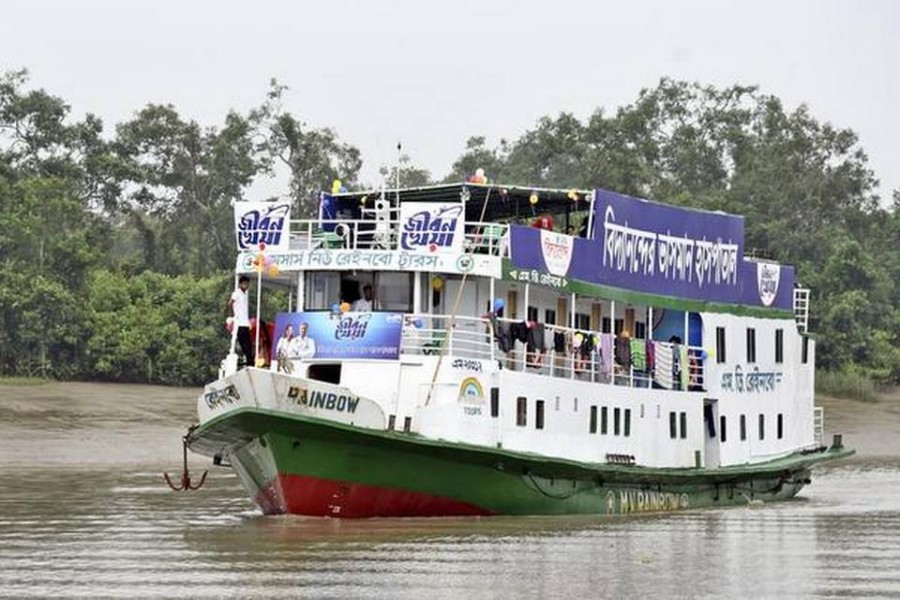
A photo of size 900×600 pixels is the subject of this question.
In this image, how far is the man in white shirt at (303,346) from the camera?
26438 mm

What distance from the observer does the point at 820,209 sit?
259ft

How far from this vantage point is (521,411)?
26891 mm

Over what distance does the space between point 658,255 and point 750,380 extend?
3.85 metres

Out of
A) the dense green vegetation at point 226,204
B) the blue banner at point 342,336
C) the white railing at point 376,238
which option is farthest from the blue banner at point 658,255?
the dense green vegetation at point 226,204

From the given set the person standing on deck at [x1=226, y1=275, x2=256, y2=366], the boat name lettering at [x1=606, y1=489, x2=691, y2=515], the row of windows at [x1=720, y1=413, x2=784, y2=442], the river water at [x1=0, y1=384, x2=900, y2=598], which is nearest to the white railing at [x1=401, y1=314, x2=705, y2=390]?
the row of windows at [x1=720, y1=413, x2=784, y2=442]

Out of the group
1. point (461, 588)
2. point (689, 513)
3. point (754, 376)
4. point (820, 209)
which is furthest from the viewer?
point (820, 209)

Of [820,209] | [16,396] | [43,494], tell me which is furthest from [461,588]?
[820,209]

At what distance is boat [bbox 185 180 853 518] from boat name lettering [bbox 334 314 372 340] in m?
0.03

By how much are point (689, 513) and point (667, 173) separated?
54316mm

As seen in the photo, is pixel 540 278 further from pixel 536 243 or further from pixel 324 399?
pixel 324 399

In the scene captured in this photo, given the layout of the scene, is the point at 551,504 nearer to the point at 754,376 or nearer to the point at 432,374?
the point at 432,374

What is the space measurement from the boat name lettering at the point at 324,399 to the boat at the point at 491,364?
3 centimetres

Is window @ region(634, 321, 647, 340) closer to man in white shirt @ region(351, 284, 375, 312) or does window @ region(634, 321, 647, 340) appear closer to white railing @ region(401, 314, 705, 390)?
white railing @ region(401, 314, 705, 390)

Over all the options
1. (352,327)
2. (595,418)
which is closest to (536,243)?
(595,418)
